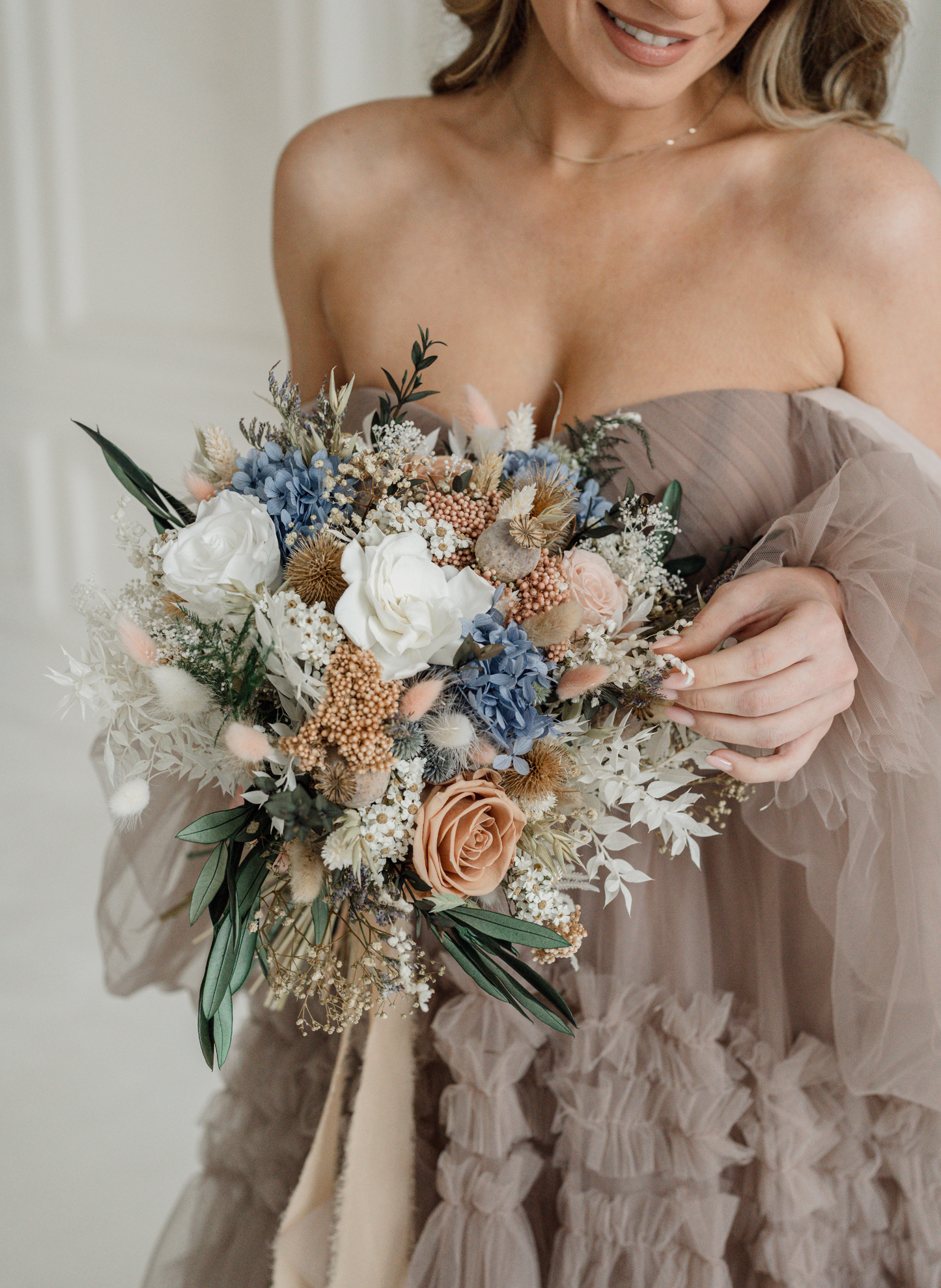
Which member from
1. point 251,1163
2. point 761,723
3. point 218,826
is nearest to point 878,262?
point 761,723

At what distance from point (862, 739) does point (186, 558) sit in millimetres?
626

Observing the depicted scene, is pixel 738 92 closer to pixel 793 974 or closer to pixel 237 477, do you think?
pixel 237 477

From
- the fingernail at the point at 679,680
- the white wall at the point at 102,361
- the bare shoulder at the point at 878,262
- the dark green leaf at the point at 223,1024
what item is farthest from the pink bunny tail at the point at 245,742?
the white wall at the point at 102,361

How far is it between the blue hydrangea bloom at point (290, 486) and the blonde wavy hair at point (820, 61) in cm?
75

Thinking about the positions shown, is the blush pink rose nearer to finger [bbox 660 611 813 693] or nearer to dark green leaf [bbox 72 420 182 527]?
finger [bbox 660 611 813 693]

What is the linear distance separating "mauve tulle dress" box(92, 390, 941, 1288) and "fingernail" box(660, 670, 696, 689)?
19cm

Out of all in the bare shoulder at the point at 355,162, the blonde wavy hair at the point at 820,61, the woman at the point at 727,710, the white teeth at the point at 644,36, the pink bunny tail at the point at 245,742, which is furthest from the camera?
the bare shoulder at the point at 355,162

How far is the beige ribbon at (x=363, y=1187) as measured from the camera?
1.06 m

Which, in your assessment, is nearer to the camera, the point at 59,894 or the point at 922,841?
the point at 922,841

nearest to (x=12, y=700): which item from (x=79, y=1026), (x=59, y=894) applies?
(x=59, y=894)

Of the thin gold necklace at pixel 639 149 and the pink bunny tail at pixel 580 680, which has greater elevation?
the thin gold necklace at pixel 639 149

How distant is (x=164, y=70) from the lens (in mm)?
2684

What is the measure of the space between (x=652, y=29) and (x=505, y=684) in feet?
2.48

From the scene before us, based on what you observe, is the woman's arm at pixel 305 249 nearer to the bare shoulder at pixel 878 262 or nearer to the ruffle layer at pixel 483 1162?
the bare shoulder at pixel 878 262
